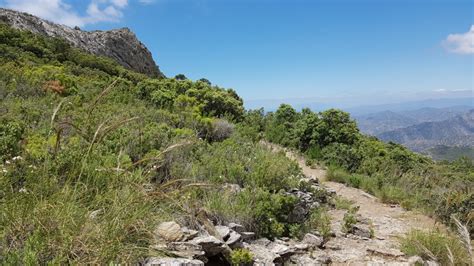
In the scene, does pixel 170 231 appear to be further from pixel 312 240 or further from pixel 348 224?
pixel 348 224

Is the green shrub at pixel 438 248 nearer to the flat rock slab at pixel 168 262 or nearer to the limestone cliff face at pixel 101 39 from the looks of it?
the flat rock slab at pixel 168 262

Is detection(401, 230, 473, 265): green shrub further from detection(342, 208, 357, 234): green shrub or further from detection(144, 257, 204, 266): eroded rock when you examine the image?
Answer: detection(144, 257, 204, 266): eroded rock

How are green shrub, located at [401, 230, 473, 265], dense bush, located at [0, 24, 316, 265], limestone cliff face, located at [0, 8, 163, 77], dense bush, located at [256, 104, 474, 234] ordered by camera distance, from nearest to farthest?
dense bush, located at [0, 24, 316, 265] < green shrub, located at [401, 230, 473, 265] < dense bush, located at [256, 104, 474, 234] < limestone cliff face, located at [0, 8, 163, 77]

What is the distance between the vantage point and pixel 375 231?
7691 mm

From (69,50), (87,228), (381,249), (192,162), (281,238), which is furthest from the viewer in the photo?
(69,50)

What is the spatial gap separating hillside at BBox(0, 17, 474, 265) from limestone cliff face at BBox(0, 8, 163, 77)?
27.5 metres

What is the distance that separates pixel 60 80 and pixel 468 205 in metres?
12.9

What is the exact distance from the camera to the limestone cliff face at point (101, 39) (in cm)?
3600

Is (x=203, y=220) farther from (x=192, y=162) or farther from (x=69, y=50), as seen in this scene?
(x=69, y=50)

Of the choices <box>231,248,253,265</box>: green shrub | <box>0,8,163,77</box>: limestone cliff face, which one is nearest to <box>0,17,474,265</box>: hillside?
<box>231,248,253,265</box>: green shrub

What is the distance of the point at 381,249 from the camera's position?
20.9 feet

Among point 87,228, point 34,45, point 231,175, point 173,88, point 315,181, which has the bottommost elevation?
point 315,181

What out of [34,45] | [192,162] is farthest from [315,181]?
[34,45]

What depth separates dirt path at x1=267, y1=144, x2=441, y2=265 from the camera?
5.96 meters
